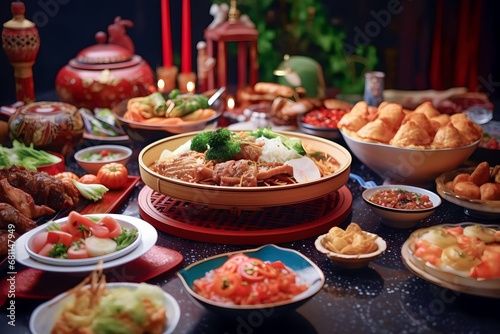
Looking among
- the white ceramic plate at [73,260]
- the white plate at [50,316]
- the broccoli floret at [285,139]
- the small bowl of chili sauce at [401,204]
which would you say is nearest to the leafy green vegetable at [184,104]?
the broccoli floret at [285,139]

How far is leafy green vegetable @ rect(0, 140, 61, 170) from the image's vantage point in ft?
10.0

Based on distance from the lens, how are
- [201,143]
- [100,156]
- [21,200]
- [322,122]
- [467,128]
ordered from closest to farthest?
[21,200]
[201,143]
[467,128]
[100,156]
[322,122]

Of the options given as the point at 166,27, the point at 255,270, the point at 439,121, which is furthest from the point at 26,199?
the point at 439,121

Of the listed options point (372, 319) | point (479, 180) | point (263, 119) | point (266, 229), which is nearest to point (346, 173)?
point (266, 229)

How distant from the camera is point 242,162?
101 inches

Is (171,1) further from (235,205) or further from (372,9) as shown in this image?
(235,205)

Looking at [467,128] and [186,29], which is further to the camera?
[186,29]

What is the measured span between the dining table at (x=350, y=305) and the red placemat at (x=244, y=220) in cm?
3

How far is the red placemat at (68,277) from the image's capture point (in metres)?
2.11

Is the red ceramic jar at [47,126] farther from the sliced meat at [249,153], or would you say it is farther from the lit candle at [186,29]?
the sliced meat at [249,153]

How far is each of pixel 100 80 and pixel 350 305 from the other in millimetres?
2368

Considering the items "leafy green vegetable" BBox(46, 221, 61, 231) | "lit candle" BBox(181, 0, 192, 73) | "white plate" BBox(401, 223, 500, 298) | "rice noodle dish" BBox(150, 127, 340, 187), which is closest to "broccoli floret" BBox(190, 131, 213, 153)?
"rice noodle dish" BBox(150, 127, 340, 187)

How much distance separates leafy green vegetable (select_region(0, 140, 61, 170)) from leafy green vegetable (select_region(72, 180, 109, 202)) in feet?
1.00

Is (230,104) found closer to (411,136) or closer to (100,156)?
(100,156)
